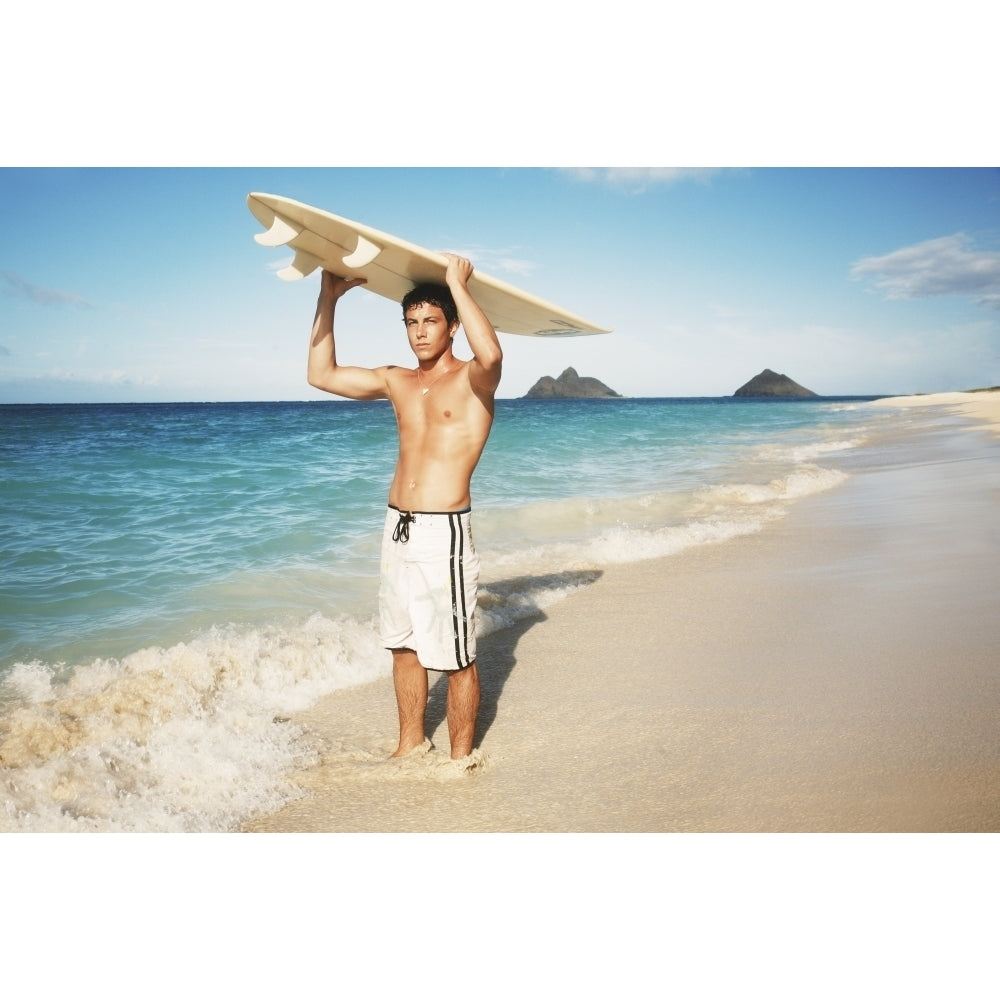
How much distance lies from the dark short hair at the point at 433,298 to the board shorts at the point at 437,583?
716mm

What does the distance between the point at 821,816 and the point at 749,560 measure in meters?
3.03

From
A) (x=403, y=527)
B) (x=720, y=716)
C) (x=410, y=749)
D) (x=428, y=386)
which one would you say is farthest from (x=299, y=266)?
(x=720, y=716)

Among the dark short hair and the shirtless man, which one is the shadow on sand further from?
the dark short hair

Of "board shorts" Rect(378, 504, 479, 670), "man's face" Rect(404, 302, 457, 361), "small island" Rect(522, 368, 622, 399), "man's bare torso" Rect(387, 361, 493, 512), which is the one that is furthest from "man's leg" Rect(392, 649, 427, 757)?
"small island" Rect(522, 368, 622, 399)

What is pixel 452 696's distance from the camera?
2.51 m

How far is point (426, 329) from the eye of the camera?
2504 millimetres

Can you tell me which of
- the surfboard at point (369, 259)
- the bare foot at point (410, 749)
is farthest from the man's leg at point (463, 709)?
the surfboard at point (369, 259)

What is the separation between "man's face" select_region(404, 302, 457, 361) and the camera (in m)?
2.49

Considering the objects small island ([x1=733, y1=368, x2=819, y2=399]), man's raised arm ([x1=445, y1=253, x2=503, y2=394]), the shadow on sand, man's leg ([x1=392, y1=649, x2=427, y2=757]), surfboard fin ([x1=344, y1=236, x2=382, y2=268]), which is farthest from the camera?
small island ([x1=733, y1=368, x2=819, y2=399])

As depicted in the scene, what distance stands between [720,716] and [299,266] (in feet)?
7.80

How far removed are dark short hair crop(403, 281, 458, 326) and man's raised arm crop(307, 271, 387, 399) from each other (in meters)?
0.29

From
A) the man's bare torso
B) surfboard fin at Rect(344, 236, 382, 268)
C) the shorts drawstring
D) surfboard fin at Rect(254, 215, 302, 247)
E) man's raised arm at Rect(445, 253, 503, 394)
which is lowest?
the shorts drawstring
